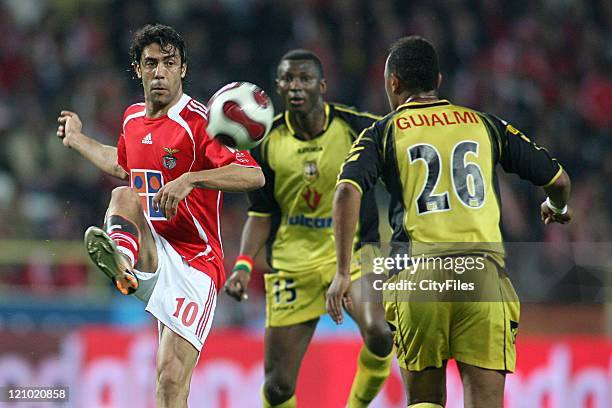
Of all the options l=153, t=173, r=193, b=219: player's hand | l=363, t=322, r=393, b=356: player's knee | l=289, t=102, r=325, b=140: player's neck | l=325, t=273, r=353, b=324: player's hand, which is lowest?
l=363, t=322, r=393, b=356: player's knee

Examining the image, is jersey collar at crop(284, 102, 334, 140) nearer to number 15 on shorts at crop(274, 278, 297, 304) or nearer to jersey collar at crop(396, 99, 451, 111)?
number 15 on shorts at crop(274, 278, 297, 304)

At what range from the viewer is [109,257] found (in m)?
5.14

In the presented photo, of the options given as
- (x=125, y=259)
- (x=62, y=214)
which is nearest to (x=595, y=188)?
(x=62, y=214)

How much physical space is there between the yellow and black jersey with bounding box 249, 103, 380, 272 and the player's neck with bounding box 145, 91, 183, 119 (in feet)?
5.23

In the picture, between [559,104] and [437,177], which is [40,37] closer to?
[559,104]

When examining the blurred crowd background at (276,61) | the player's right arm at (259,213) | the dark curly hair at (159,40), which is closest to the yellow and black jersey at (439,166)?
the dark curly hair at (159,40)

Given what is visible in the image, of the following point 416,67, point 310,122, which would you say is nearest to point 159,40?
point 416,67

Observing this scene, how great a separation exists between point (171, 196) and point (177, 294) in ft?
2.16

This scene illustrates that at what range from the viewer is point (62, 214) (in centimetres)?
1241

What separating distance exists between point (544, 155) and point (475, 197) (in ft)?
1.64

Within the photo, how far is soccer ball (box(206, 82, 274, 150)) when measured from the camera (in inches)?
219

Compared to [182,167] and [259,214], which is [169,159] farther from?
[259,214]

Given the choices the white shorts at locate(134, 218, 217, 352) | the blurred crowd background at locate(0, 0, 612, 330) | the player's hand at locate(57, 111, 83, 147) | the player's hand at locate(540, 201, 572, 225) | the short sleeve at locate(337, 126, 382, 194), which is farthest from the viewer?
the blurred crowd background at locate(0, 0, 612, 330)

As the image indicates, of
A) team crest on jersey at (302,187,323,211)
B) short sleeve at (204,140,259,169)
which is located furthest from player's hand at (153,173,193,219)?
team crest on jersey at (302,187,323,211)
